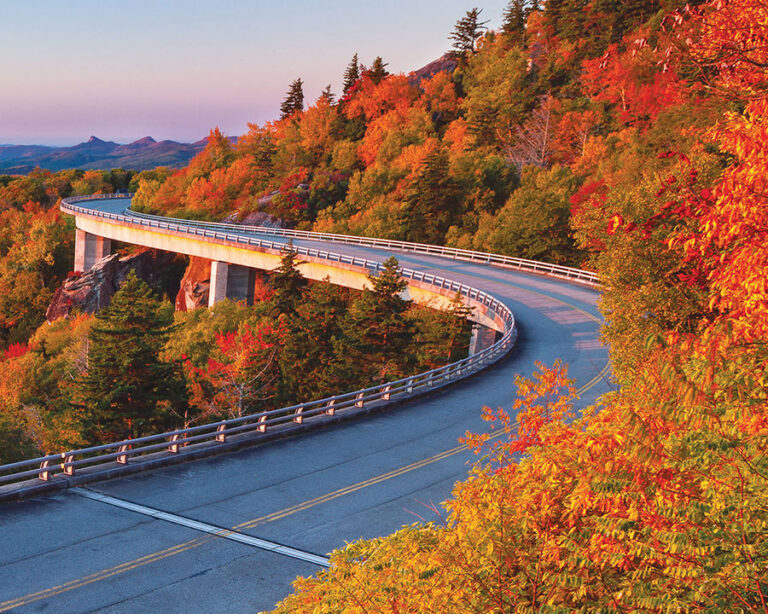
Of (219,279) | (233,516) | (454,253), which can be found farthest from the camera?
(219,279)

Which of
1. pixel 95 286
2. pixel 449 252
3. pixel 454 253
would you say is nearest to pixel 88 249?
pixel 95 286

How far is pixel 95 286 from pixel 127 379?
174 feet

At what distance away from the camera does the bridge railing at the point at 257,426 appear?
1698 cm

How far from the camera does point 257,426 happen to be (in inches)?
837

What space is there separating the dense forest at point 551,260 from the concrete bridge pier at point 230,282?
6.85 meters

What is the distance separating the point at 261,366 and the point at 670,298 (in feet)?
90.5

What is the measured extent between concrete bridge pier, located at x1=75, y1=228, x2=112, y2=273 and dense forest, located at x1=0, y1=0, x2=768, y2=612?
179 inches

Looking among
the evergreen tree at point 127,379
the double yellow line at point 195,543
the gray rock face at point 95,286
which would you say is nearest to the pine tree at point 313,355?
the evergreen tree at point 127,379

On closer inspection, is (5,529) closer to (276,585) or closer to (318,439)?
(276,585)

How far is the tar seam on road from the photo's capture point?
13898 millimetres

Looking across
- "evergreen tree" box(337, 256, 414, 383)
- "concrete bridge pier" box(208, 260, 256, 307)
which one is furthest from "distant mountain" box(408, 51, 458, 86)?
"evergreen tree" box(337, 256, 414, 383)

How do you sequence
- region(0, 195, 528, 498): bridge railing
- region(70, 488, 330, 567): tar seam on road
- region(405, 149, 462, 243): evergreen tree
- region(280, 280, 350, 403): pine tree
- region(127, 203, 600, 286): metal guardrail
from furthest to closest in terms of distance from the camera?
region(405, 149, 462, 243): evergreen tree, region(127, 203, 600, 286): metal guardrail, region(280, 280, 350, 403): pine tree, region(0, 195, 528, 498): bridge railing, region(70, 488, 330, 567): tar seam on road

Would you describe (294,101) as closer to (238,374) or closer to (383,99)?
(383,99)

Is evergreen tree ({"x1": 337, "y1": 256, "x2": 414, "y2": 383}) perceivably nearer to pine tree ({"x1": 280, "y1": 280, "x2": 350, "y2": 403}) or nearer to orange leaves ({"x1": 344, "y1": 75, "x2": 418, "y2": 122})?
pine tree ({"x1": 280, "y1": 280, "x2": 350, "y2": 403})
